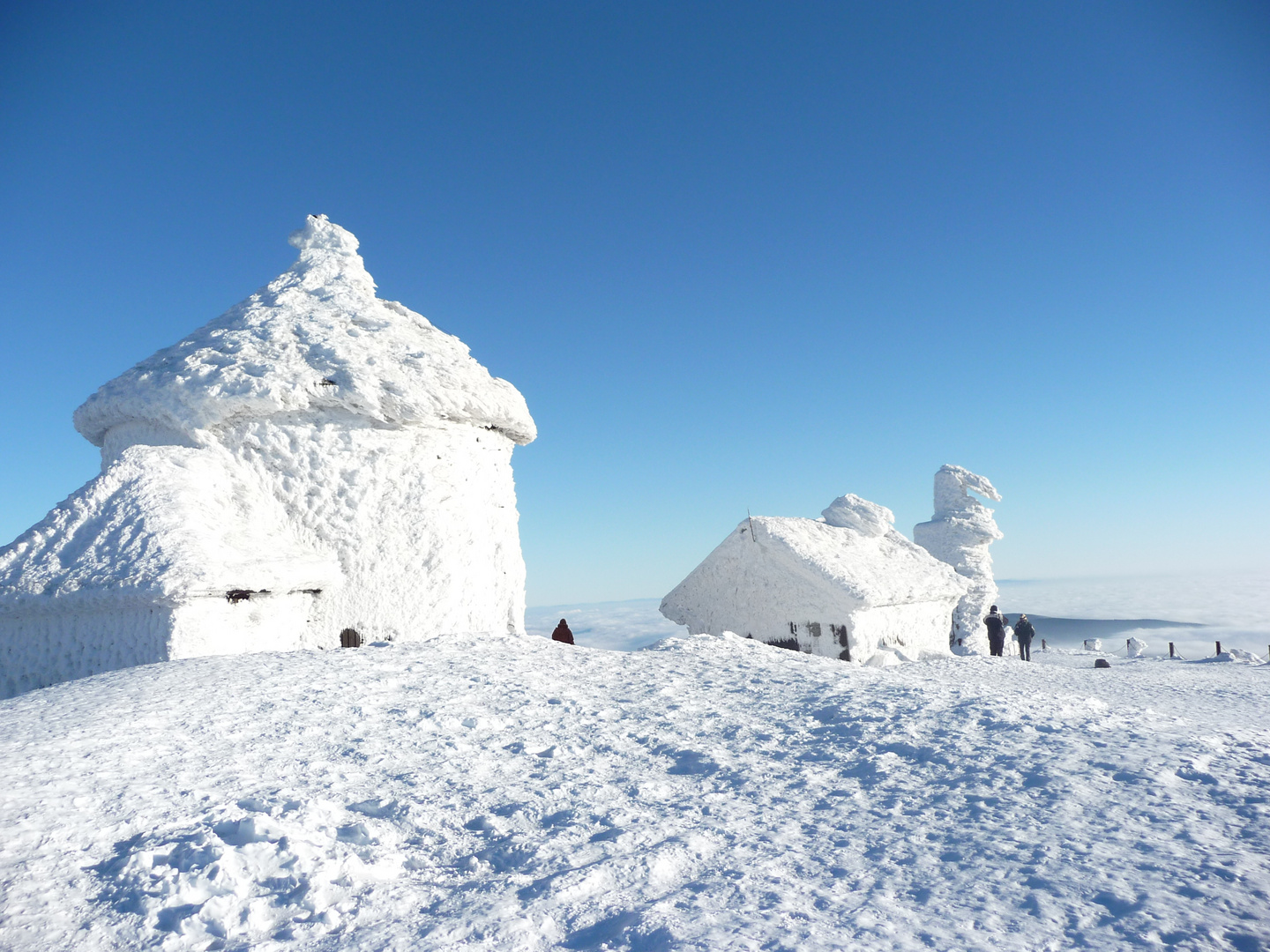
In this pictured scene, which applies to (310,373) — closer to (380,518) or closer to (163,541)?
(380,518)

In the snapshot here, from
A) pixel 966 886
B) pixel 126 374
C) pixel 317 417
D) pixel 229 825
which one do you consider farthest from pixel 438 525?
pixel 966 886

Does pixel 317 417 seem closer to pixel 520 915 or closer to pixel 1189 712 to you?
pixel 520 915

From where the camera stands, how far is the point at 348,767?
13.5 feet

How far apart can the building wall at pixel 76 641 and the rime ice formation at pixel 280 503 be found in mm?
21

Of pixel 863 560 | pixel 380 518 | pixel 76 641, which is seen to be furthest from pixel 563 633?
pixel 863 560

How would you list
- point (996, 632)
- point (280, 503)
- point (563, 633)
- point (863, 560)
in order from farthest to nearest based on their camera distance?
point (996, 632) < point (863, 560) < point (563, 633) < point (280, 503)

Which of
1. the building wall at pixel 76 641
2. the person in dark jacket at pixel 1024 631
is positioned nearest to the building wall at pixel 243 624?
the building wall at pixel 76 641

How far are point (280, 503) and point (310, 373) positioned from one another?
182 centimetres

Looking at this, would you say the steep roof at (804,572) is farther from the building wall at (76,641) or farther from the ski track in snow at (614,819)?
the building wall at (76,641)

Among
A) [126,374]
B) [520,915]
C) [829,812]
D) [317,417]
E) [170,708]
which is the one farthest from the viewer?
[126,374]

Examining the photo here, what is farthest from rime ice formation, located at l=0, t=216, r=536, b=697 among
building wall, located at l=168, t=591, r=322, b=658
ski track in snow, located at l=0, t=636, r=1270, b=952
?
ski track in snow, located at l=0, t=636, r=1270, b=952

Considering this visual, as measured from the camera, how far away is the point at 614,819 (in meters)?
3.55

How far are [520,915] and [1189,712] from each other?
915cm

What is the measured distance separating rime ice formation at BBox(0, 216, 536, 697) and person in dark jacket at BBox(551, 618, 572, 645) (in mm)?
908
